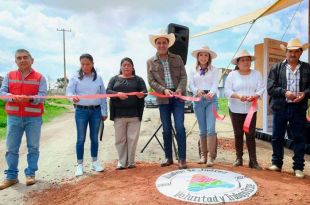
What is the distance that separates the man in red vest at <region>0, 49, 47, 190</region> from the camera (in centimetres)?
491

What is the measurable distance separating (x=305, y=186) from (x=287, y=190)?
454 millimetres

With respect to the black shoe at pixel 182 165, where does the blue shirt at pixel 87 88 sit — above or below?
above

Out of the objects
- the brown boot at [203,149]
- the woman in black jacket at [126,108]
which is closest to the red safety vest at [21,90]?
the woman in black jacket at [126,108]

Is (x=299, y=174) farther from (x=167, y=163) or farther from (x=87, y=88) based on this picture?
(x=87, y=88)

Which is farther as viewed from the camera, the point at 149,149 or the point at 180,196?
the point at 149,149

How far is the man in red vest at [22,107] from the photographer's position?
4.91m

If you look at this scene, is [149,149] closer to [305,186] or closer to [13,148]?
[13,148]

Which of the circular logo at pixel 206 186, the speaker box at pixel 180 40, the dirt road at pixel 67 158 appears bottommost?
the dirt road at pixel 67 158

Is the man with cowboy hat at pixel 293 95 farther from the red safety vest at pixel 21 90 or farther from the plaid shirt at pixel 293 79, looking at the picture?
the red safety vest at pixel 21 90

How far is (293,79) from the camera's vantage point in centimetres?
508

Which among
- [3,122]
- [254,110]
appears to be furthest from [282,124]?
[3,122]

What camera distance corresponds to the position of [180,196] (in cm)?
388

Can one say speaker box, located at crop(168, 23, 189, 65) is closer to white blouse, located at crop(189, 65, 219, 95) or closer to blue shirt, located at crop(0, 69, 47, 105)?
white blouse, located at crop(189, 65, 219, 95)

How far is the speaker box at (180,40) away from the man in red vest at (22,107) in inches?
110
